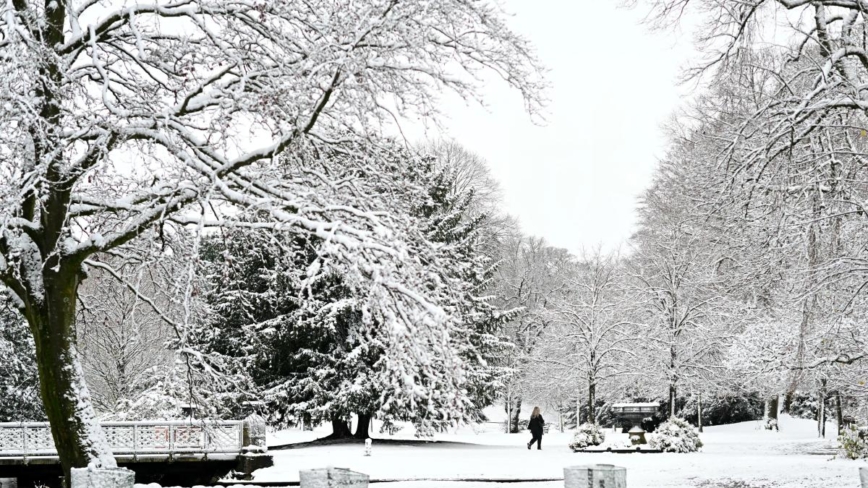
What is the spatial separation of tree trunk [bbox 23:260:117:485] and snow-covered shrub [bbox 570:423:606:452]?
19367 millimetres

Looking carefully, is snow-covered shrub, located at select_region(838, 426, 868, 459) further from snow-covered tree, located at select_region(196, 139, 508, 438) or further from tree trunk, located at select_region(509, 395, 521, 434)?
tree trunk, located at select_region(509, 395, 521, 434)

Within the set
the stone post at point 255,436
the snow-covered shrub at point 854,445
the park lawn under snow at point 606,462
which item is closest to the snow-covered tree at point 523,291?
the park lawn under snow at point 606,462

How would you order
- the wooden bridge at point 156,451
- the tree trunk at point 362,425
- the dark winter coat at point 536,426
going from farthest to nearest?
the tree trunk at point 362,425
the dark winter coat at point 536,426
the wooden bridge at point 156,451

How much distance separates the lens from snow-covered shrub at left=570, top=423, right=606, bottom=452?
2803cm

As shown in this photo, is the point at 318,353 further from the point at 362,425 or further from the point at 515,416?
the point at 515,416

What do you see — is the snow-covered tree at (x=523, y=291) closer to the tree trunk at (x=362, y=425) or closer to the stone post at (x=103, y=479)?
the tree trunk at (x=362, y=425)

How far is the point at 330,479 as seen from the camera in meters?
7.09

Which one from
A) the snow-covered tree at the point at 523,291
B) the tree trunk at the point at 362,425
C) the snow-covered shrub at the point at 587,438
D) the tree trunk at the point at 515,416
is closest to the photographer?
the snow-covered shrub at the point at 587,438

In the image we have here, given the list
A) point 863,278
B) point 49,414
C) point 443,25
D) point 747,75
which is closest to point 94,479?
point 49,414

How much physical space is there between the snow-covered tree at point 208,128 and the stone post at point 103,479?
7.88 ft

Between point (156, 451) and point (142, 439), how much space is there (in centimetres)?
44

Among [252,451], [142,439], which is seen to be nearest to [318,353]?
[252,451]

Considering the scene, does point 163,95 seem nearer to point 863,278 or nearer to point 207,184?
point 207,184

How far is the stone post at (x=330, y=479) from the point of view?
7.09m
